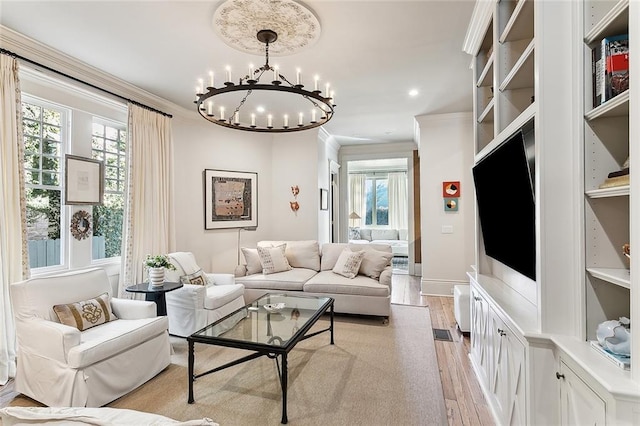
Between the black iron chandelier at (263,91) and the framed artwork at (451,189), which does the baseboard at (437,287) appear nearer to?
the framed artwork at (451,189)

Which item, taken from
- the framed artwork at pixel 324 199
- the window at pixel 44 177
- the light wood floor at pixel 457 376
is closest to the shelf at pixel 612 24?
the light wood floor at pixel 457 376

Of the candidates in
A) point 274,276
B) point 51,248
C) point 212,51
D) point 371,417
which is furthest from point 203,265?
point 371,417

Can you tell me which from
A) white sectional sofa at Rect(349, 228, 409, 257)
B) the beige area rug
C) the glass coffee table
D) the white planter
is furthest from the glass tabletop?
white sectional sofa at Rect(349, 228, 409, 257)

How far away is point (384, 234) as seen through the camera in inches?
400

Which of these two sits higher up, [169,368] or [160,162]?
[160,162]

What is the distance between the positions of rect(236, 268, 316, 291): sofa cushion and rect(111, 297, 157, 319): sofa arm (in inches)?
69.2

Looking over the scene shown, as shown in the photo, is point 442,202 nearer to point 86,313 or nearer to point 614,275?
point 614,275

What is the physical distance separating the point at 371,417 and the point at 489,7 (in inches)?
120

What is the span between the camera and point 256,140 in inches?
240

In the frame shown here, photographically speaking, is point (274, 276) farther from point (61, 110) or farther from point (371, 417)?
point (61, 110)

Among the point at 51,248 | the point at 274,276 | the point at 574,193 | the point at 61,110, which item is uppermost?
the point at 61,110

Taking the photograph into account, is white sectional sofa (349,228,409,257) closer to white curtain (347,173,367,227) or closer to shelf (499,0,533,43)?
white curtain (347,173,367,227)

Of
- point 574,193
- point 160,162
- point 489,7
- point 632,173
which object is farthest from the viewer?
point 160,162

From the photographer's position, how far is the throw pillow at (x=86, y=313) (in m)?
2.57
